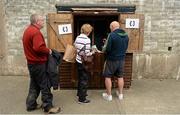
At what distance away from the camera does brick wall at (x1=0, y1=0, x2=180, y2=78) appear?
957 centimetres

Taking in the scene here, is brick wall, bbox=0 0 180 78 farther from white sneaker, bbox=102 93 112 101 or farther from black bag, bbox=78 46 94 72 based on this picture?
black bag, bbox=78 46 94 72

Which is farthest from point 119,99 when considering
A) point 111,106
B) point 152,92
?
point 152,92

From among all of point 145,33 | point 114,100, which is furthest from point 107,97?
point 145,33

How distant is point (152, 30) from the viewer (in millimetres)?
9680

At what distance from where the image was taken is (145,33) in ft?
31.8

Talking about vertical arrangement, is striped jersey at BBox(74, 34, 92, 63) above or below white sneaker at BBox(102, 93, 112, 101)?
above

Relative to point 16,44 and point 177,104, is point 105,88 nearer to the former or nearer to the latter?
point 177,104

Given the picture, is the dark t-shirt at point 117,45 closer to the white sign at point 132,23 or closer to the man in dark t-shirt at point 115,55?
the man in dark t-shirt at point 115,55

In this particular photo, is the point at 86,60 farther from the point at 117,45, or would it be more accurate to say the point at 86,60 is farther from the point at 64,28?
the point at 64,28

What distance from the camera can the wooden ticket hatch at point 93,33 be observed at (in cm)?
827

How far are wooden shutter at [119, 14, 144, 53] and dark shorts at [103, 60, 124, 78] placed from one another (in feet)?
1.99

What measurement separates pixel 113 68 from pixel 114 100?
2.29 feet

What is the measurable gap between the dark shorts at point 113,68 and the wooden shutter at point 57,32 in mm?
999

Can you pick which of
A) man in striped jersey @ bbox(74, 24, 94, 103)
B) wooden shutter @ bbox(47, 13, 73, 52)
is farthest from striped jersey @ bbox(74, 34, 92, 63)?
wooden shutter @ bbox(47, 13, 73, 52)
